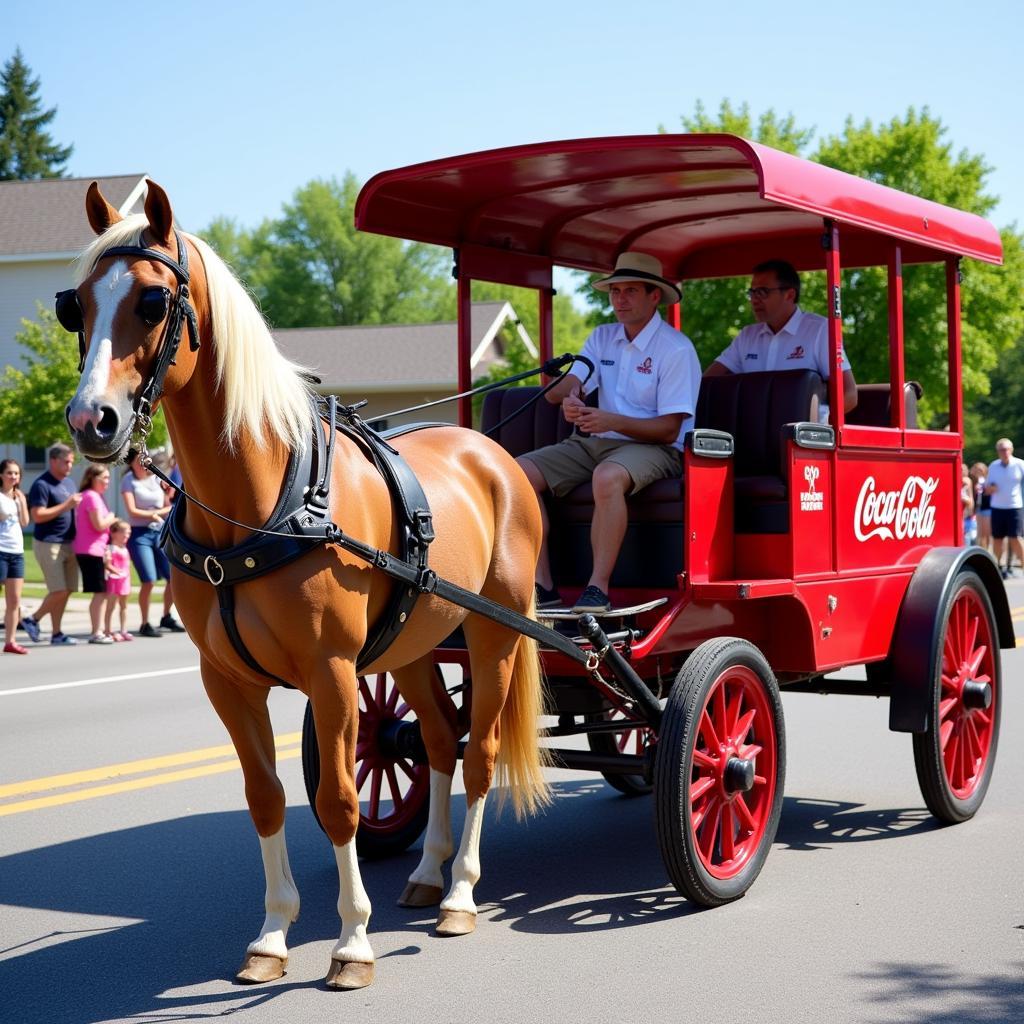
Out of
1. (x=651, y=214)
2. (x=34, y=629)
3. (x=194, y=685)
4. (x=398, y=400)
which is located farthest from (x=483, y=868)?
(x=398, y=400)

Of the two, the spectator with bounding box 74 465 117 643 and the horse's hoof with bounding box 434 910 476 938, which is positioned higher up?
the spectator with bounding box 74 465 117 643

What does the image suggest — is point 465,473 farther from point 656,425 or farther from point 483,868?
point 483,868

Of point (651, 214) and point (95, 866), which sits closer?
point (95, 866)

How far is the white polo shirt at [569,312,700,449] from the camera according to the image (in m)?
6.11

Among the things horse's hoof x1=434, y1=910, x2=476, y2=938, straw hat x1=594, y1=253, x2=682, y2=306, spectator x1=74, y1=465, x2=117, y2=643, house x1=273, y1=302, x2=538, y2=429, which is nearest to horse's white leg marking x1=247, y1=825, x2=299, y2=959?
horse's hoof x1=434, y1=910, x2=476, y2=938

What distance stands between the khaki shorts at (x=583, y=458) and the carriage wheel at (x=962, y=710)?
4.90ft

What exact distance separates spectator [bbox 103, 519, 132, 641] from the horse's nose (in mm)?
10877

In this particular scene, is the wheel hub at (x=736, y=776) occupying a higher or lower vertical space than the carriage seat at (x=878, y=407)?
lower

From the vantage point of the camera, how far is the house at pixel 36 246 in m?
39.9

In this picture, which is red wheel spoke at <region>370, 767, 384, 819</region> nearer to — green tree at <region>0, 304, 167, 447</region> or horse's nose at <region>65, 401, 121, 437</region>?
horse's nose at <region>65, 401, 121, 437</region>

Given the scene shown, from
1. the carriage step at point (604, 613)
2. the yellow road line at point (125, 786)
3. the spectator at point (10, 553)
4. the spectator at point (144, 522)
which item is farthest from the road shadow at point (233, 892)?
the spectator at point (144, 522)

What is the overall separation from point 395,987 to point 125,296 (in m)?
2.22

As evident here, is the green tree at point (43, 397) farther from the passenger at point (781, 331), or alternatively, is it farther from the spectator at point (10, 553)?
the passenger at point (781, 331)

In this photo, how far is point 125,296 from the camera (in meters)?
3.92
